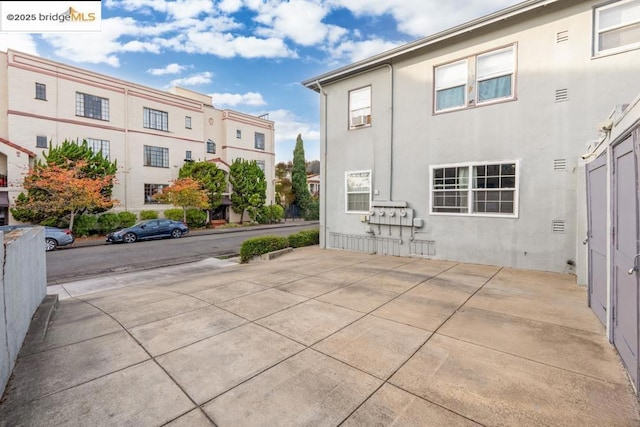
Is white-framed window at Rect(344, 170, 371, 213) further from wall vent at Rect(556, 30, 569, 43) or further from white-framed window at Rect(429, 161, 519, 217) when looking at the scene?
wall vent at Rect(556, 30, 569, 43)

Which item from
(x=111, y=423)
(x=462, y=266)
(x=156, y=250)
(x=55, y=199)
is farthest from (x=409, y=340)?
(x=55, y=199)

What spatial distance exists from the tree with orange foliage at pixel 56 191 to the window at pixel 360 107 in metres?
16.2

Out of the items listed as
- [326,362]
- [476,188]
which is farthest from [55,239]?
[476,188]

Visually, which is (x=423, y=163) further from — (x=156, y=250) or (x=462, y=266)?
(x=156, y=250)

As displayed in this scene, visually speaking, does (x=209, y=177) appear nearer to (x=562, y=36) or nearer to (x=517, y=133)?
(x=517, y=133)

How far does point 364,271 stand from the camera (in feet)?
23.8

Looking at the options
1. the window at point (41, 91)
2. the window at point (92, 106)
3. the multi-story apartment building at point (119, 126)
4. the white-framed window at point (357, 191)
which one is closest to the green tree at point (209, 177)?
the multi-story apartment building at point (119, 126)

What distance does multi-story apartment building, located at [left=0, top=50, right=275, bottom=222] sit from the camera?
17.7 m

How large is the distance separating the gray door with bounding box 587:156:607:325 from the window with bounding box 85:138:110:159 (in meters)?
25.2

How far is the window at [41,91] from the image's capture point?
1855 cm

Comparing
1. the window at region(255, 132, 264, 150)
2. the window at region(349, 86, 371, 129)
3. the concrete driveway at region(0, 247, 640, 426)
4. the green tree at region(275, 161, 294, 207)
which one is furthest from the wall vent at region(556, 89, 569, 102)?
the green tree at region(275, 161, 294, 207)

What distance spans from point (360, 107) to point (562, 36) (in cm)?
552

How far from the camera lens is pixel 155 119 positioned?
2420 cm

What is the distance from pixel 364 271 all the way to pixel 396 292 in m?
1.81
